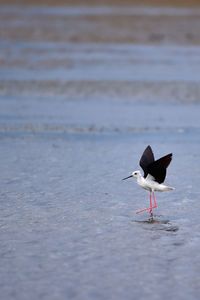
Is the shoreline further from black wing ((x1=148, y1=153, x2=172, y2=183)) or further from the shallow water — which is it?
black wing ((x1=148, y1=153, x2=172, y2=183))

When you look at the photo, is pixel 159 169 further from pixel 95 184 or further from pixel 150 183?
pixel 95 184

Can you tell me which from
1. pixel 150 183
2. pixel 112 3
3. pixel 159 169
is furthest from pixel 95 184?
pixel 112 3

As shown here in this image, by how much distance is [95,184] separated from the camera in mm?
10516

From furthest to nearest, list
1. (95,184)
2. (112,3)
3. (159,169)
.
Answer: (112,3) < (95,184) < (159,169)

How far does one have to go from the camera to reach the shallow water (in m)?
7.14

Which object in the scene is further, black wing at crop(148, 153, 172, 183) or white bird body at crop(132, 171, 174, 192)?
white bird body at crop(132, 171, 174, 192)

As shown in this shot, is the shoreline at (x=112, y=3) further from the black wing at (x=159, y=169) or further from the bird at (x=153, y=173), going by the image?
the black wing at (x=159, y=169)

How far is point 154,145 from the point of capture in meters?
13.3

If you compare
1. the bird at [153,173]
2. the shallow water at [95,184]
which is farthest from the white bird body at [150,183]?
the shallow water at [95,184]

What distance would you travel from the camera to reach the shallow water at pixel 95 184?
714 centimetres

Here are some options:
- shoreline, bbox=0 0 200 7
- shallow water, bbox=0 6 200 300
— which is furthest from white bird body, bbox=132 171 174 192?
shoreline, bbox=0 0 200 7

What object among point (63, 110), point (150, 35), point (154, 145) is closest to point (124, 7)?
point (150, 35)

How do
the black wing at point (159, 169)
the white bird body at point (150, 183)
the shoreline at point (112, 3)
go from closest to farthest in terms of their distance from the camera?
the black wing at point (159, 169)
the white bird body at point (150, 183)
the shoreline at point (112, 3)

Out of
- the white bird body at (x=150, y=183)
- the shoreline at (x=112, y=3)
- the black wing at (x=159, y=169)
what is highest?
the shoreline at (x=112, y=3)
